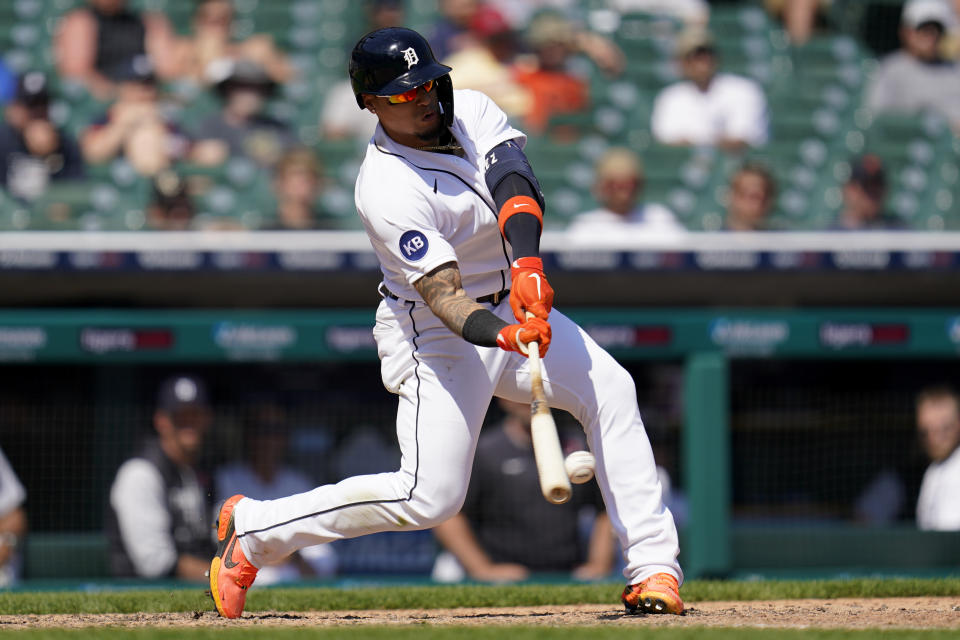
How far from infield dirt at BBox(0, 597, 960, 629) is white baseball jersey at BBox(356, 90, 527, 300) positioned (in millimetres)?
967

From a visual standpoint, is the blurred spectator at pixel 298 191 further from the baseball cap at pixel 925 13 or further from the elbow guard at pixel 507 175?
the baseball cap at pixel 925 13

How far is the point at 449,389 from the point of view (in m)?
3.62

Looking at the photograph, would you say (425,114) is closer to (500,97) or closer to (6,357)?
(6,357)

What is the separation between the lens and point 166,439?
6.05m

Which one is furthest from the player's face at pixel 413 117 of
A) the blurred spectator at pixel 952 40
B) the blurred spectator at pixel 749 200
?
the blurred spectator at pixel 952 40

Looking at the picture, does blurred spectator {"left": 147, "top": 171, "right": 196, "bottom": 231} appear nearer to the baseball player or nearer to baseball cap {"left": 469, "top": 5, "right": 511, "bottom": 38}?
baseball cap {"left": 469, "top": 5, "right": 511, "bottom": 38}

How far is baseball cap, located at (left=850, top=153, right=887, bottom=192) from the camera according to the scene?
7.45 m

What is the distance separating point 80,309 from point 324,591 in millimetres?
2192

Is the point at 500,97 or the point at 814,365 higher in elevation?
the point at 500,97

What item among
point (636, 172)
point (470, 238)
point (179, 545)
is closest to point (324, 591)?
point (179, 545)

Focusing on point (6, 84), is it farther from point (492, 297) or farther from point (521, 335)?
point (521, 335)

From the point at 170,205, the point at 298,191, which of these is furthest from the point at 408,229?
the point at 170,205

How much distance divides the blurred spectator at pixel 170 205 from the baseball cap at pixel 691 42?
3.12m

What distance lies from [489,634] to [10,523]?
3.27 m
